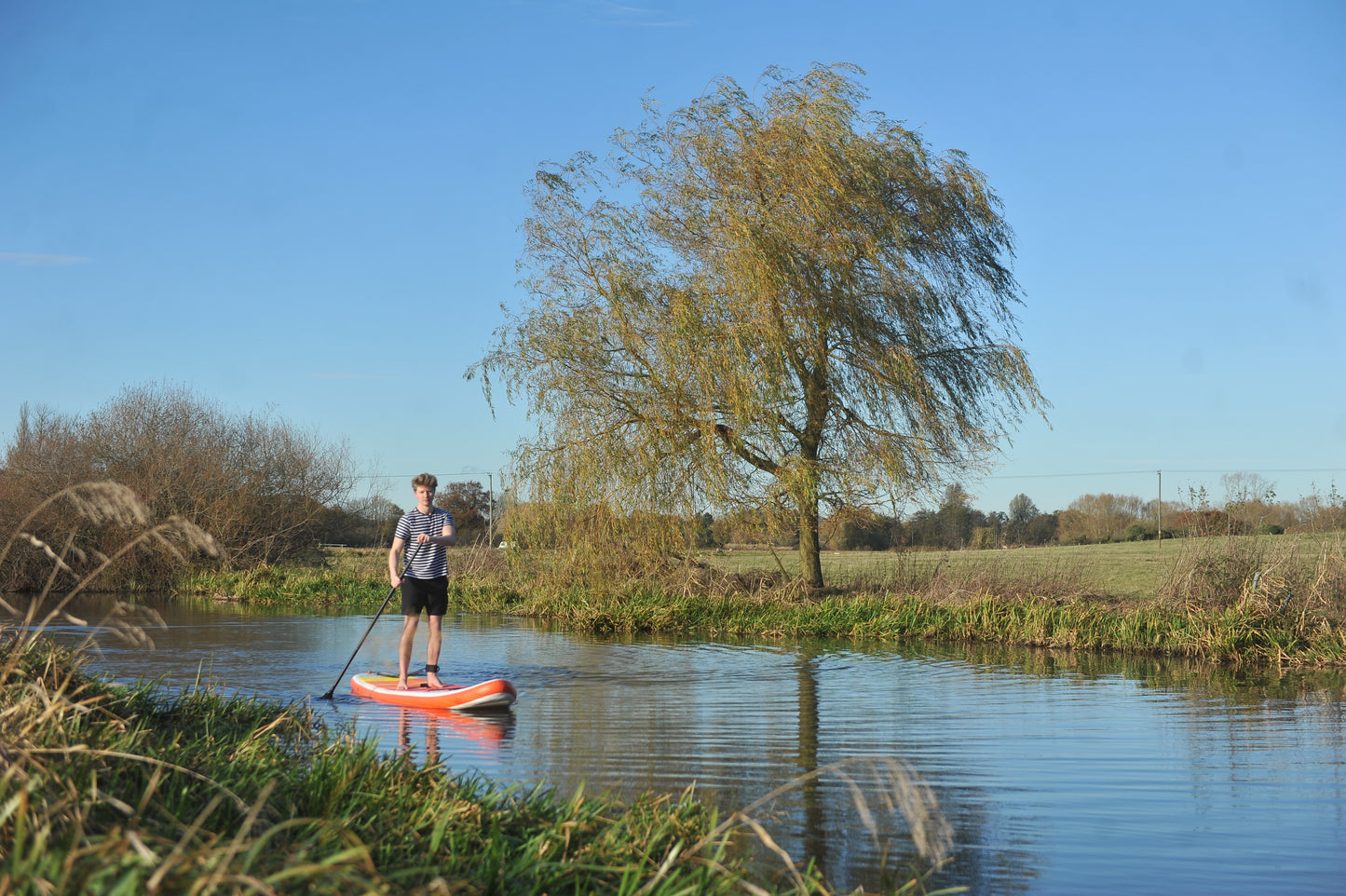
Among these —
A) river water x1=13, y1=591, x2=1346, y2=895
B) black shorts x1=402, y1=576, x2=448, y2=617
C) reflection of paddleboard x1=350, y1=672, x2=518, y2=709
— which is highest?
black shorts x1=402, y1=576, x2=448, y2=617

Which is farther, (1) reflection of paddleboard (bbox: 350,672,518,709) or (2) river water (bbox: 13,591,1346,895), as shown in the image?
(1) reflection of paddleboard (bbox: 350,672,518,709)

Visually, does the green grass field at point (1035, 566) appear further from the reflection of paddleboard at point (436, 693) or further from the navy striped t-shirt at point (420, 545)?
the reflection of paddleboard at point (436, 693)

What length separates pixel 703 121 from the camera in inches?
714

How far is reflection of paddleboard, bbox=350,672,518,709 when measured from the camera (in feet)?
28.0

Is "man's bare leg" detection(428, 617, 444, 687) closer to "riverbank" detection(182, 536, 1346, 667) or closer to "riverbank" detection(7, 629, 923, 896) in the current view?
"riverbank" detection(7, 629, 923, 896)

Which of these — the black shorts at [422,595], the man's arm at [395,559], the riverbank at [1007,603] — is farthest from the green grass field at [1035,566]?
the man's arm at [395,559]

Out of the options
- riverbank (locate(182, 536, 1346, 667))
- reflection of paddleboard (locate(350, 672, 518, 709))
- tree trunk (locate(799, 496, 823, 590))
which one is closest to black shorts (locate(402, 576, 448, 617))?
reflection of paddleboard (locate(350, 672, 518, 709))

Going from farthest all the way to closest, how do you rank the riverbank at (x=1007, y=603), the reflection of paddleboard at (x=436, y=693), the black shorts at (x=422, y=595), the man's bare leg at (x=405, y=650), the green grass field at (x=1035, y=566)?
the green grass field at (x=1035, y=566)
the riverbank at (x=1007, y=603)
the black shorts at (x=422, y=595)
the man's bare leg at (x=405, y=650)
the reflection of paddleboard at (x=436, y=693)

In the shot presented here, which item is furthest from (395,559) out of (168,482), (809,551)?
(168,482)

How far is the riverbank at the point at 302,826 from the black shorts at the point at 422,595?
4.11 meters

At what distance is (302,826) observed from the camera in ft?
11.9

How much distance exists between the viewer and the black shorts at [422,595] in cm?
951

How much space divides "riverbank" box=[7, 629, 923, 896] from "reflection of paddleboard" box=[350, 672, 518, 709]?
10.5ft

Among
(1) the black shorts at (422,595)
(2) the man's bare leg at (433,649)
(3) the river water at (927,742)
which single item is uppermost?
(1) the black shorts at (422,595)
